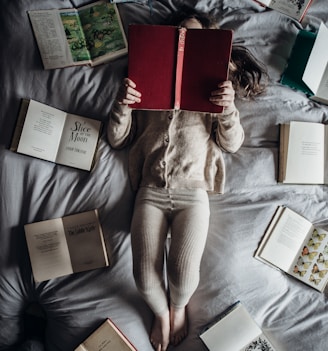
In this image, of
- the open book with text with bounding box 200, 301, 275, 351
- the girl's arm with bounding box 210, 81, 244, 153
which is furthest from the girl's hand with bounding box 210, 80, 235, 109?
the open book with text with bounding box 200, 301, 275, 351

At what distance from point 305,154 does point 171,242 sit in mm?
541

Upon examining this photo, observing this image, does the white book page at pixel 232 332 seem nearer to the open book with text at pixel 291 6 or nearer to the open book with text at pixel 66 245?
the open book with text at pixel 66 245

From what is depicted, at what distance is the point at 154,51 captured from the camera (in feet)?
3.16

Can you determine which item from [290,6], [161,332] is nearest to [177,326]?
[161,332]

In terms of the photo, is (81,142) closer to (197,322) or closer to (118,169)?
(118,169)

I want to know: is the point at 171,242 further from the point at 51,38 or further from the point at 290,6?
the point at 290,6

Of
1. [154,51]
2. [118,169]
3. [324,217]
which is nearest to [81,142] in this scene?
[118,169]

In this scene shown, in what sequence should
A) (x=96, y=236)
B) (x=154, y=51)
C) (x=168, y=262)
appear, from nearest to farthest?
(x=154, y=51)
(x=168, y=262)
(x=96, y=236)

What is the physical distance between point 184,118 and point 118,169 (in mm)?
275

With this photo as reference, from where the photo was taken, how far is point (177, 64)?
0.96m

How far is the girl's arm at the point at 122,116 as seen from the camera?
989 mm

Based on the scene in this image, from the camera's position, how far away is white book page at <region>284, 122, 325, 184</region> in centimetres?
124

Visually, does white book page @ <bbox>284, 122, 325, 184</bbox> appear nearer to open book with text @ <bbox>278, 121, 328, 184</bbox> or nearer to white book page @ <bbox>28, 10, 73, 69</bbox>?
open book with text @ <bbox>278, 121, 328, 184</bbox>

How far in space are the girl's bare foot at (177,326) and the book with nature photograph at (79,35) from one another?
33.1 inches
